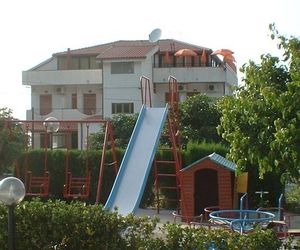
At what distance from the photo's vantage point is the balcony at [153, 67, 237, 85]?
49938mm

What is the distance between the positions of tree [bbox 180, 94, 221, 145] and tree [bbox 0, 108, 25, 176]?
1414 centimetres

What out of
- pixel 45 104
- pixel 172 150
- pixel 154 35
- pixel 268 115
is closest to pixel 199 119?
pixel 154 35

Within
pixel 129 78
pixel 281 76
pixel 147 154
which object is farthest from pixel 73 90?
pixel 281 76

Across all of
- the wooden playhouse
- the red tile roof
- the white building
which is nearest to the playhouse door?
the wooden playhouse

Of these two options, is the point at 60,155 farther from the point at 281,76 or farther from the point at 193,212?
the point at 281,76

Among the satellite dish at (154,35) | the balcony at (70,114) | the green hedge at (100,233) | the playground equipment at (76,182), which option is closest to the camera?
the green hedge at (100,233)

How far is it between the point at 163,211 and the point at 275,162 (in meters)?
14.2

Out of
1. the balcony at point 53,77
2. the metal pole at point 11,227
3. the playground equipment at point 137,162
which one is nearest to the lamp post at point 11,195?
the metal pole at point 11,227

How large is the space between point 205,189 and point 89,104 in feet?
105

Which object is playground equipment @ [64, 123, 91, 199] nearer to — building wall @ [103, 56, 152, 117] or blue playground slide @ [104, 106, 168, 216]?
blue playground slide @ [104, 106, 168, 216]

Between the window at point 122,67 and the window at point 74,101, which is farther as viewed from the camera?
the window at point 74,101

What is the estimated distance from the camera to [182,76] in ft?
165

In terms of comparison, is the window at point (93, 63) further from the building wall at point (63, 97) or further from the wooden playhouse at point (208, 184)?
the wooden playhouse at point (208, 184)

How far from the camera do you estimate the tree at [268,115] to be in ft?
30.0
